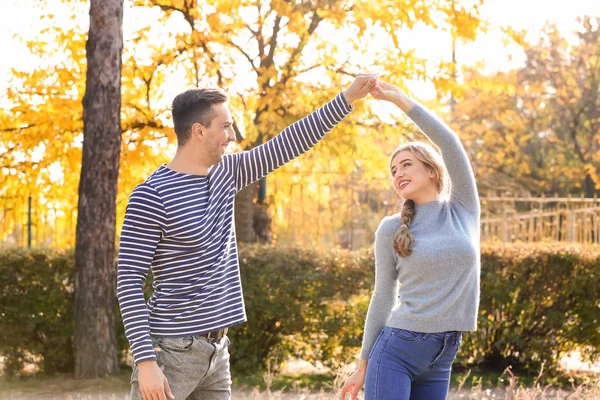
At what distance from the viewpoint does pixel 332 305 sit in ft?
26.5

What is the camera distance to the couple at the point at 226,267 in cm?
278

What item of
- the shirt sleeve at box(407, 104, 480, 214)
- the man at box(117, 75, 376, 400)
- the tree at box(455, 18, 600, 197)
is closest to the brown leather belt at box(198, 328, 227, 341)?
the man at box(117, 75, 376, 400)

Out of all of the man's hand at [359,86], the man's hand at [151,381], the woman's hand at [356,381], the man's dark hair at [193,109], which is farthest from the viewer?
the man's hand at [359,86]

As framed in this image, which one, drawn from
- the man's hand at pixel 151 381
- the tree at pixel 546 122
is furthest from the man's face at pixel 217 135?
the tree at pixel 546 122

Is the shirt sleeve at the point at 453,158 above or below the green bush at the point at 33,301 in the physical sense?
above

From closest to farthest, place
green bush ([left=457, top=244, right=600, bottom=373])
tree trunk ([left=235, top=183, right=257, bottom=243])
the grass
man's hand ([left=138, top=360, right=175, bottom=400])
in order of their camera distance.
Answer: man's hand ([left=138, top=360, right=175, bottom=400]) → the grass → green bush ([left=457, top=244, right=600, bottom=373]) → tree trunk ([left=235, top=183, right=257, bottom=243])

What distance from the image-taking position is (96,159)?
796cm

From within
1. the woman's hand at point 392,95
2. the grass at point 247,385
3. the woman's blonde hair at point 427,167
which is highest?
the woman's hand at point 392,95

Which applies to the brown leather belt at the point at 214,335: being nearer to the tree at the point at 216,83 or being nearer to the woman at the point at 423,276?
the woman at the point at 423,276

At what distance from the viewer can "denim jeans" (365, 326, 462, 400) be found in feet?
9.33

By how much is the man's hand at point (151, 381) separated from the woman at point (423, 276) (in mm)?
660

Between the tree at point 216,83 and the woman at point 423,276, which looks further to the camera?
the tree at point 216,83

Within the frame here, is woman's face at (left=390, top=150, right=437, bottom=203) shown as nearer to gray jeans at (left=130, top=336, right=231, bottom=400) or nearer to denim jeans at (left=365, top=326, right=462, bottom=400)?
denim jeans at (left=365, top=326, right=462, bottom=400)

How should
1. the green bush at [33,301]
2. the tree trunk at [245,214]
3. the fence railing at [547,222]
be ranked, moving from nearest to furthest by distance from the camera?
1. the green bush at [33,301]
2. the tree trunk at [245,214]
3. the fence railing at [547,222]
